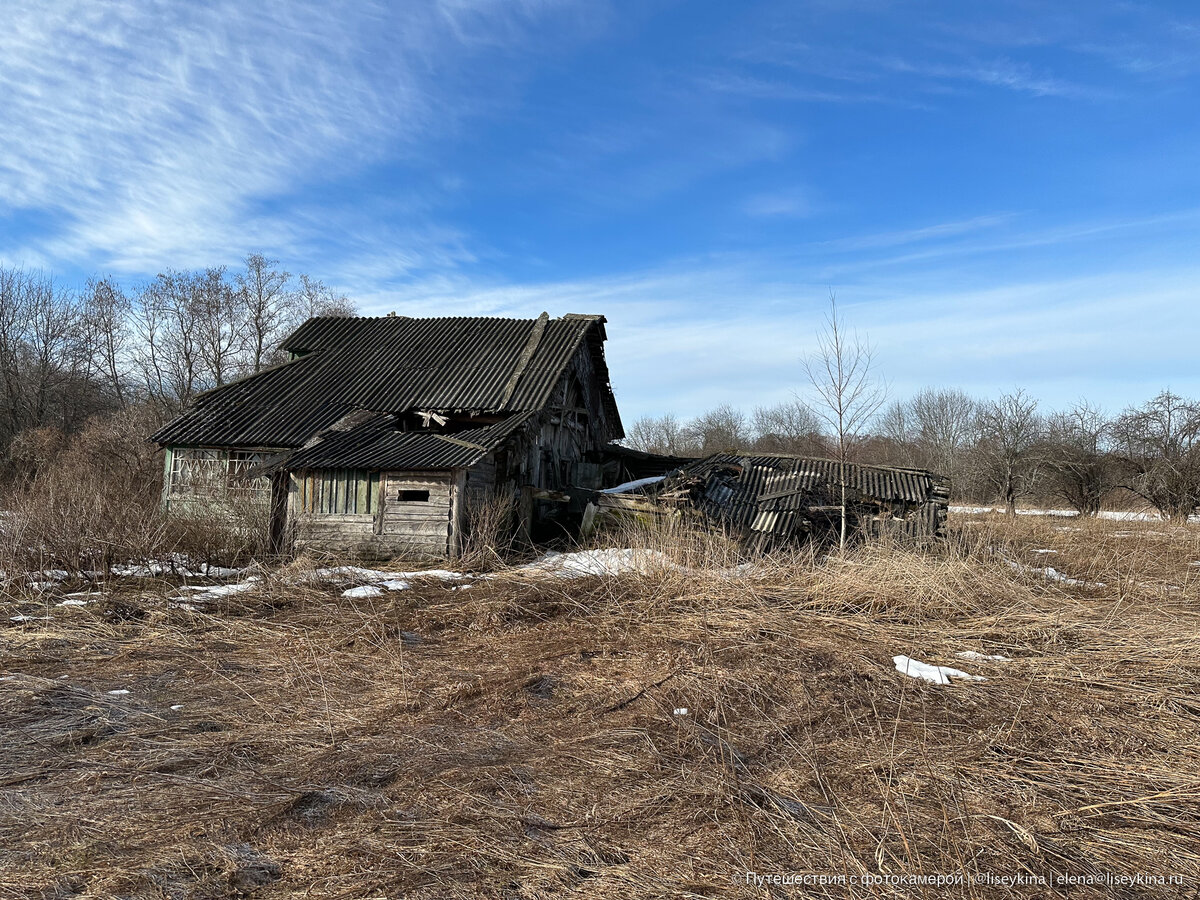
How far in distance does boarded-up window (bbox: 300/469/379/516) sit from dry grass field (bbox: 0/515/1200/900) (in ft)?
19.2

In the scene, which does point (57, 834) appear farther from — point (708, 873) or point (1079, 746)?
point (1079, 746)

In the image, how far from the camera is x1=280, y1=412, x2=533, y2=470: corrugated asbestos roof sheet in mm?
14688

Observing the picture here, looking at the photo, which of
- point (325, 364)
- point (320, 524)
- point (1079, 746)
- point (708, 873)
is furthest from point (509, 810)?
point (325, 364)

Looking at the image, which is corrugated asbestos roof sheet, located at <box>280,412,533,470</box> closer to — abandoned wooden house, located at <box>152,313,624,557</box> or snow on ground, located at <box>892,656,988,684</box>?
abandoned wooden house, located at <box>152,313,624,557</box>

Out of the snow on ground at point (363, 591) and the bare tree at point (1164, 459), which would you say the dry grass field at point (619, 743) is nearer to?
the snow on ground at point (363, 591)

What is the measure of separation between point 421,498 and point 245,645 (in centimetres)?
727

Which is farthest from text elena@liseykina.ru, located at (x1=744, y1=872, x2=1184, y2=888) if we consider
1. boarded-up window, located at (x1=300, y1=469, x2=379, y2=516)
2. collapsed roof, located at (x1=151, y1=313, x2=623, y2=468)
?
boarded-up window, located at (x1=300, y1=469, x2=379, y2=516)

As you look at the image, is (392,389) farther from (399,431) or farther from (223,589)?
(223,589)

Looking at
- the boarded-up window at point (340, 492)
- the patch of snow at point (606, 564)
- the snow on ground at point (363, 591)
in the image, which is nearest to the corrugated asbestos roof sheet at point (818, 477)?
the patch of snow at point (606, 564)

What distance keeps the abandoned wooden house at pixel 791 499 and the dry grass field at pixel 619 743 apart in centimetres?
643

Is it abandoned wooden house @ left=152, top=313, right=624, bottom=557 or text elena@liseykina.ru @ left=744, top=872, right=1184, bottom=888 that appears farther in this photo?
→ abandoned wooden house @ left=152, top=313, right=624, bottom=557

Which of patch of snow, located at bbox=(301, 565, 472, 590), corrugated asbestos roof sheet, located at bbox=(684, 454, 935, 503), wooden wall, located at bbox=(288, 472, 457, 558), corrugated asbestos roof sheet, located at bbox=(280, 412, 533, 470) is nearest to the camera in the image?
patch of snow, located at bbox=(301, 565, 472, 590)

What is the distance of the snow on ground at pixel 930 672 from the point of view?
6.14m

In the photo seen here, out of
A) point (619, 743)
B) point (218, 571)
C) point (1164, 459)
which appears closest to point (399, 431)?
point (218, 571)
